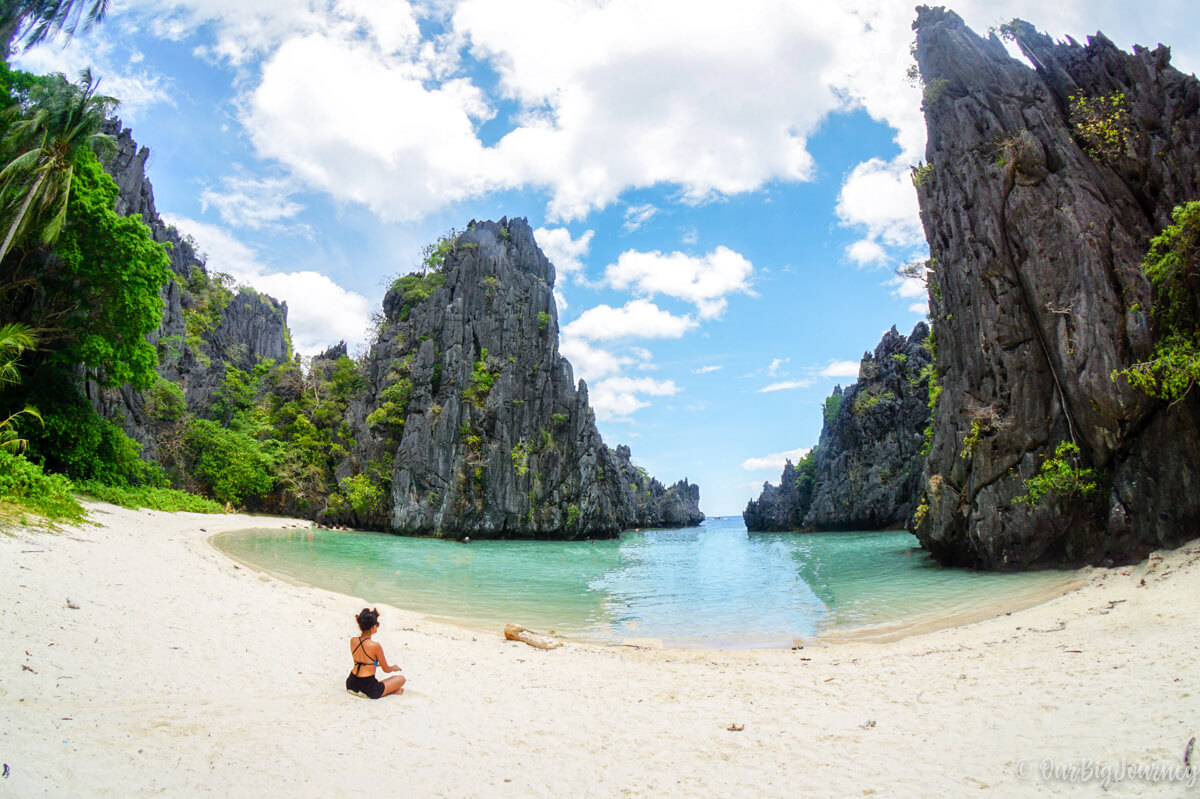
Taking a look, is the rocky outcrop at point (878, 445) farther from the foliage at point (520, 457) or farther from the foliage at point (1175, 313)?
the foliage at point (1175, 313)

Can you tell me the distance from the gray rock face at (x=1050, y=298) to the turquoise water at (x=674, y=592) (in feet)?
6.94

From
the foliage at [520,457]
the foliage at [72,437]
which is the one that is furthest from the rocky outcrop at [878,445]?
the foliage at [72,437]

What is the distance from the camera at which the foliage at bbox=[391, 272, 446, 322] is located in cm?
5659

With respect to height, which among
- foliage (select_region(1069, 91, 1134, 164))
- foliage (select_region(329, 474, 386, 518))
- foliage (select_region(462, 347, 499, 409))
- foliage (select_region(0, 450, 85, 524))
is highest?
foliage (select_region(1069, 91, 1134, 164))

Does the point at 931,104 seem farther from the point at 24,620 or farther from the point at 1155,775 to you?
the point at 24,620

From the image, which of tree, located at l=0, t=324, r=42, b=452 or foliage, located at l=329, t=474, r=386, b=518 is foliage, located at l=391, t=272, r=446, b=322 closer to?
foliage, located at l=329, t=474, r=386, b=518

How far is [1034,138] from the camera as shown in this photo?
17.6 m

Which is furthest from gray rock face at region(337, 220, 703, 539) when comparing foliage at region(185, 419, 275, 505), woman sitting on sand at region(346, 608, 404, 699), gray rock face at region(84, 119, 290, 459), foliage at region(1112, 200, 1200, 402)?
foliage at region(1112, 200, 1200, 402)

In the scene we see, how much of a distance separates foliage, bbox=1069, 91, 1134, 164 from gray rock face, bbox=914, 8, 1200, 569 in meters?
0.07

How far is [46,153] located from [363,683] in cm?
2050

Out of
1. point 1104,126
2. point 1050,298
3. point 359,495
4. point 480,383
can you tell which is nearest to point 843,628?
point 1050,298

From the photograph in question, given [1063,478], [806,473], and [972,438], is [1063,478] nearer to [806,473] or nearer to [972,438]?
[972,438]

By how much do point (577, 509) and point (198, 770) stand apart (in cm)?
4871

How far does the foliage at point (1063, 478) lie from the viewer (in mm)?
14969
